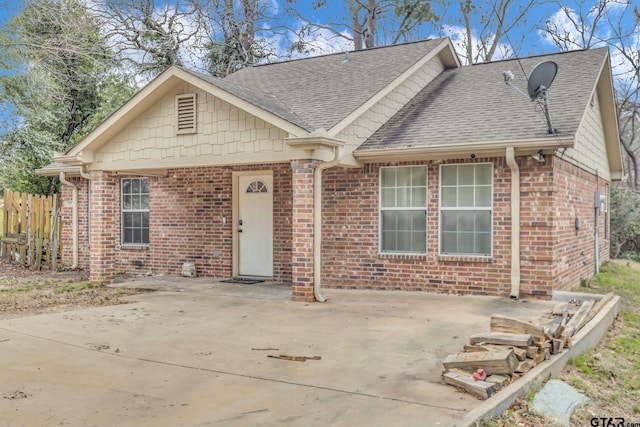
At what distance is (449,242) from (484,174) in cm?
129

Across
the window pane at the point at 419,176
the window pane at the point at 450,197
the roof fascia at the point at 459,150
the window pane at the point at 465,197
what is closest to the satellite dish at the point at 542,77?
the roof fascia at the point at 459,150

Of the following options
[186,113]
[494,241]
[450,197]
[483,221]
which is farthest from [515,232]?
[186,113]

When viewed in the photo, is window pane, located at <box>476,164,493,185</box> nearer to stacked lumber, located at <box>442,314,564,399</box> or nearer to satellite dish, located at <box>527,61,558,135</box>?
satellite dish, located at <box>527,61,558,135</box>

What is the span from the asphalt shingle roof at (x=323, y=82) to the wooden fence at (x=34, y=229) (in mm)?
5904

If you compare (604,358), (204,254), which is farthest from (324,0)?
(604,358)

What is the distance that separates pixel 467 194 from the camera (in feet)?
30.1

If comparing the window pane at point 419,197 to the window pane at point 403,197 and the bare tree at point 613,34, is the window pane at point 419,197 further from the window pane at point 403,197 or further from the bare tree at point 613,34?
the bare tree at point 613,34

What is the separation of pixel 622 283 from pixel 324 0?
17.0m

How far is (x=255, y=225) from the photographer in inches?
454

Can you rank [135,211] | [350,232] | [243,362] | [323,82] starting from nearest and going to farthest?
1. [243,362]
2. [350,232]
3. [323,82]
4. [135,211]

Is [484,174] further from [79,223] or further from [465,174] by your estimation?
[79,223]

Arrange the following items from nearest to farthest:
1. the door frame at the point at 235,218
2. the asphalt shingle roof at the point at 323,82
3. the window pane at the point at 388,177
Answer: the asphalt shingle roof at the point at 323,82 < the window pane at the point at 388,177 < the door frame at the point at 235,218

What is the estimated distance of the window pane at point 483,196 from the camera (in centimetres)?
901

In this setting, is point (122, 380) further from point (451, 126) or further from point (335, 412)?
point (451, 126)
